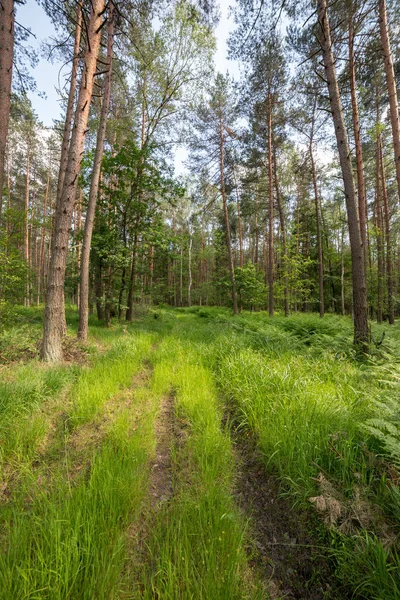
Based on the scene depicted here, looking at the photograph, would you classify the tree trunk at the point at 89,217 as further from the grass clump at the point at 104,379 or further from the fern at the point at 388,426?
the fern at the point at 388,426

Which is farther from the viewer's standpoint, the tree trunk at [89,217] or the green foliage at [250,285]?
the green foliage at [250,285]

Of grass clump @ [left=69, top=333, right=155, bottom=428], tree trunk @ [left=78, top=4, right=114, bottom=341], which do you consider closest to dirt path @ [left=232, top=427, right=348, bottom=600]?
grass clump @ [left=69, top=333, right=155, bottom=428]

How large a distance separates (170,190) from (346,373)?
32.2 ft

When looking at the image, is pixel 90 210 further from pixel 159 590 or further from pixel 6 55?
pixel 159 590

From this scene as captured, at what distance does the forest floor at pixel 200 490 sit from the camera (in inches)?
47.7

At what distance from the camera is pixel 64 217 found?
465 cm

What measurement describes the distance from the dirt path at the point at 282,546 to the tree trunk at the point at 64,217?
433 cm

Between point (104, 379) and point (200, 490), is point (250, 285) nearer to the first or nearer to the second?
point (104, 379)

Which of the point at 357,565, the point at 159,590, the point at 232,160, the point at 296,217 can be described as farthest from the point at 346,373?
the point at 296,217

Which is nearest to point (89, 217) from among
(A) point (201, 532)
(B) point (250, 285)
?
(A) point (201, 532)

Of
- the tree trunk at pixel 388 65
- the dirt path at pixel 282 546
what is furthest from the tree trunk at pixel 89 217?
the tree trunk at pixel 388 65

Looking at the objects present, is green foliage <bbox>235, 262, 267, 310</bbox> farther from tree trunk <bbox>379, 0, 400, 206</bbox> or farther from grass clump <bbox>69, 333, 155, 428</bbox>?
grass clump <bbox>69, 333, 155, 428</bbox>

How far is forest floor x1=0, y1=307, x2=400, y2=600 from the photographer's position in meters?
1.21

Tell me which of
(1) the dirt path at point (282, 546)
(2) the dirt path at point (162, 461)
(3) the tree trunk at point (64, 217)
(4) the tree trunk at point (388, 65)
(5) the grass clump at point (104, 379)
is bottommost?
(1) the dirt path at point (282, 546)
